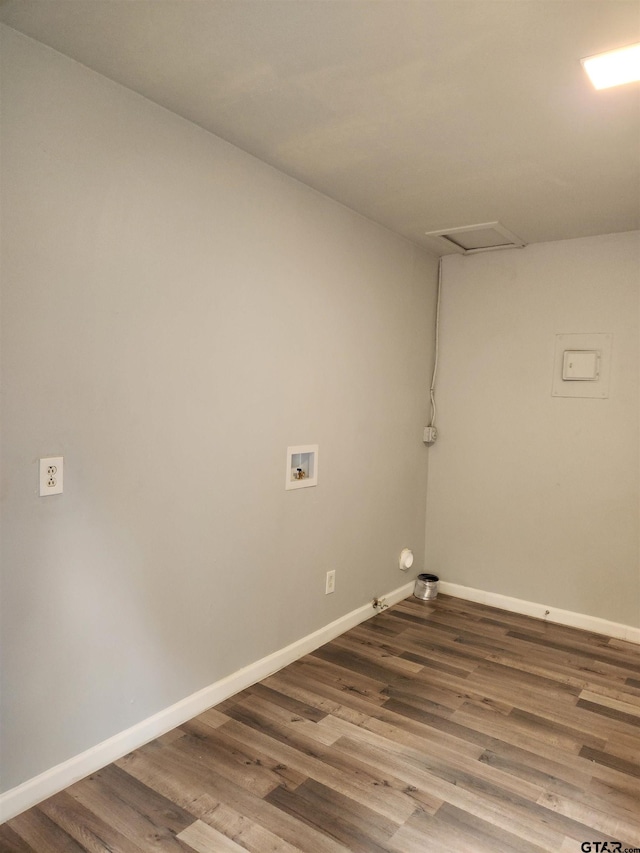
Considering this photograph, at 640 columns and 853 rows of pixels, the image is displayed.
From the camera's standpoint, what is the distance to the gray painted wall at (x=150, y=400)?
6.06 feet

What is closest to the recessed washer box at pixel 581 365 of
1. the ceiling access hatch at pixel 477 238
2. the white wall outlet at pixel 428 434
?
the ceiling access hatch at pixel 477 238

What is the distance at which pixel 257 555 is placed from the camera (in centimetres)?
274

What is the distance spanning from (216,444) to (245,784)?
124cm

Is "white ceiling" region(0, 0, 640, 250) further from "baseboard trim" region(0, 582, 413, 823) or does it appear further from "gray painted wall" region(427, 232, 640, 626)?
"baseboard trim" region(0, 582, 413, 823)

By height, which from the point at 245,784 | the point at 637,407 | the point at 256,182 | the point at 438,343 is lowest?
the point at 245,784

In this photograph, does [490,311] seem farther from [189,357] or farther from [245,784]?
[245,784]

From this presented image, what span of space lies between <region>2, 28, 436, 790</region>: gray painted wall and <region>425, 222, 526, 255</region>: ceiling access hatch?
1.85ft

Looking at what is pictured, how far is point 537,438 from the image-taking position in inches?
147

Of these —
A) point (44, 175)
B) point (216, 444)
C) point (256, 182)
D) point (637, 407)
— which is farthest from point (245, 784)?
point (637, 407)

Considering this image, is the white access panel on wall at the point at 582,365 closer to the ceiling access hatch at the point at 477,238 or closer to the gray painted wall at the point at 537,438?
the gray painted wall at the point at 537,438

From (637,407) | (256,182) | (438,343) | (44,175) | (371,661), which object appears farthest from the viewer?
(438,343)

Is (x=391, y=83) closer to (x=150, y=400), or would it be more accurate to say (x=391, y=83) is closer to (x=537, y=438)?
(x=150, y=400)

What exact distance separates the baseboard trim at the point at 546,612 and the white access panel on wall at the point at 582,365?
4.33ft

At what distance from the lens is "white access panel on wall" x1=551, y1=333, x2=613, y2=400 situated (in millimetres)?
3520
